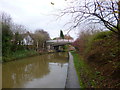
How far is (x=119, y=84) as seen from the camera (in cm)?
253

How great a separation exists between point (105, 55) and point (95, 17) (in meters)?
2.37

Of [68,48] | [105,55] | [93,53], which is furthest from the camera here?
[68,48]

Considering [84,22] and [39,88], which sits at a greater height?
[84,22]

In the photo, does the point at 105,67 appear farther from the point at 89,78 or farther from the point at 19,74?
the point at 19,74

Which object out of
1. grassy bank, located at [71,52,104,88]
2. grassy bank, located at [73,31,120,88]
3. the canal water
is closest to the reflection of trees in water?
the canal water

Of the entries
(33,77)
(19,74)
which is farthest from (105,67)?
(19,74)

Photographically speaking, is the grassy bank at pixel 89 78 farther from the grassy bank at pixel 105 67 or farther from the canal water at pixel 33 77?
the canal water at pixel 33 77

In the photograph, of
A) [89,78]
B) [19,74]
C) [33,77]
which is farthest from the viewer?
[19,74]

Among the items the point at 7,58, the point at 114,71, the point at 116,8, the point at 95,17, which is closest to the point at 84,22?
the point at 95,17

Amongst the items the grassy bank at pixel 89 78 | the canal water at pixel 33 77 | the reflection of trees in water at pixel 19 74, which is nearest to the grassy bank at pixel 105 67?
the grassy bank at pixel 89 78

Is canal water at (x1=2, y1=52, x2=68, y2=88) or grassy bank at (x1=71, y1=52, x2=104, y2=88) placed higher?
grassy bank at (x1=71, y1=52, x2=104, y2=88)

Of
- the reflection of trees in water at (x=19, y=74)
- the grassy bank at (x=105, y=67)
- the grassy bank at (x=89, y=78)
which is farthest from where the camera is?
the reflection of trees in water at (x=19, y=74)

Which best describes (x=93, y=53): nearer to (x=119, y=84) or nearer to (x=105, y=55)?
(x=105, y=55)

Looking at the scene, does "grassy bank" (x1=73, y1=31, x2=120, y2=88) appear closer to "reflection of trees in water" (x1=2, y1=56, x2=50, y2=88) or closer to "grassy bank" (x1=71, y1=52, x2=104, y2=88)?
"grassy bank" (x1=71, y1=52, x2=104, y2=88)
